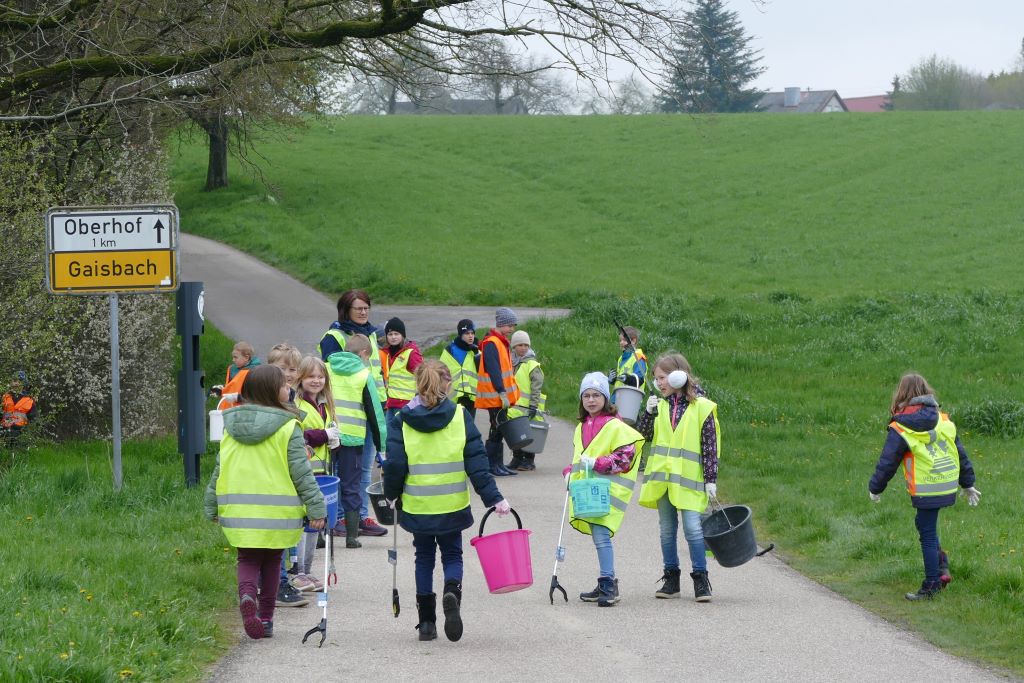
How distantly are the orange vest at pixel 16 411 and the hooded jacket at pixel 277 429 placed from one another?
24.3 feet

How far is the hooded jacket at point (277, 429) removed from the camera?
7047 millimetres

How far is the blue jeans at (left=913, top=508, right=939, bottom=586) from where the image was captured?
8539mm

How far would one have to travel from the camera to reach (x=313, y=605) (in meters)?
8.24

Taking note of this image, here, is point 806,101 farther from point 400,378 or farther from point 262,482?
point 262,482

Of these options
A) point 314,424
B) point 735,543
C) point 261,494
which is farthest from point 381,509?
point 735,543

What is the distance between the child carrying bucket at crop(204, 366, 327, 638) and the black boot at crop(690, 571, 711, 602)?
2.78 m

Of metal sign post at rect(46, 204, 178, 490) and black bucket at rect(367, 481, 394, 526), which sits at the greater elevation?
metal sign post at rect(46, 204, 178, 490)

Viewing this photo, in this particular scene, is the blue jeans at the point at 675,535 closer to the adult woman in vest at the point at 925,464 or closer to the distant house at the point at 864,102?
the adult woman in vest at the point at 925,464

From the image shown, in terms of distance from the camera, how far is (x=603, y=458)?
8.41 metres

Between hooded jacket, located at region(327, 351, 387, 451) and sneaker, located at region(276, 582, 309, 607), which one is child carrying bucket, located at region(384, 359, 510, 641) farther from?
hooded jacket, located at region(327, 351, 387, 451)

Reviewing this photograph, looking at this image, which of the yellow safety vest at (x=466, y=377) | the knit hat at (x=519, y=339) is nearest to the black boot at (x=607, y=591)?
the yellow safety vest at (x=466, y=377)

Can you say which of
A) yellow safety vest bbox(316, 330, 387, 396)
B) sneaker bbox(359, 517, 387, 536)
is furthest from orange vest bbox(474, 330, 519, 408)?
sneaker bbox(359, 517, 387, 536)

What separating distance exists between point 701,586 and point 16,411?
8563 mm

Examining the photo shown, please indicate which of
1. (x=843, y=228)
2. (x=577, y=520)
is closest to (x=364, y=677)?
(x=577, y=520)
